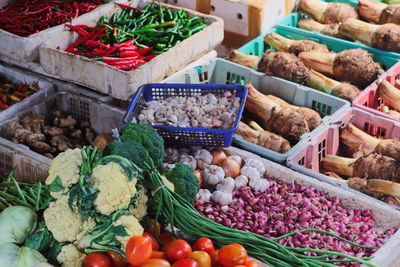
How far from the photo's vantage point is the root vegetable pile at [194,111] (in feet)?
11.7

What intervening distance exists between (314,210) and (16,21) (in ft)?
10.1

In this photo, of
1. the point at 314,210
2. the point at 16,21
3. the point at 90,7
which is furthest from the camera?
the point at 90,7

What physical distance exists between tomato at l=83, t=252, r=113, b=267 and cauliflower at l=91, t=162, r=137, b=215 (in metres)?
0.19

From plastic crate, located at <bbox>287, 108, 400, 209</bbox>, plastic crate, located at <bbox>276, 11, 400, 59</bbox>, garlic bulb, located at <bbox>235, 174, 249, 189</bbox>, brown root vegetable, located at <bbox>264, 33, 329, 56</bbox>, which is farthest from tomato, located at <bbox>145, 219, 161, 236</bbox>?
plastic crate, located at <bbox>276, 11, 400, 59</bbox>

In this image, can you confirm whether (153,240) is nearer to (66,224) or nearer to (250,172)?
(66,224)

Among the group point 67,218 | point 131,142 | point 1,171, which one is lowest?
point 1,171

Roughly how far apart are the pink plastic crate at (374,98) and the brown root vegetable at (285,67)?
48 centimetres

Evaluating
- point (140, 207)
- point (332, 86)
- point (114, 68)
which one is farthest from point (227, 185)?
point (332, 86)

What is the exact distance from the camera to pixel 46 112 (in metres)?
4.28

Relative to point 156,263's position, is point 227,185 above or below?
below

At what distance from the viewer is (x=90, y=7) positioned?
5.15 meters

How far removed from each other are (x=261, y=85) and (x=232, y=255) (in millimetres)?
2220

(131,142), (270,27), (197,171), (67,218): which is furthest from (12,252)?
(270,27)

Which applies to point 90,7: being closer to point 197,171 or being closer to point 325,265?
point 197,171
